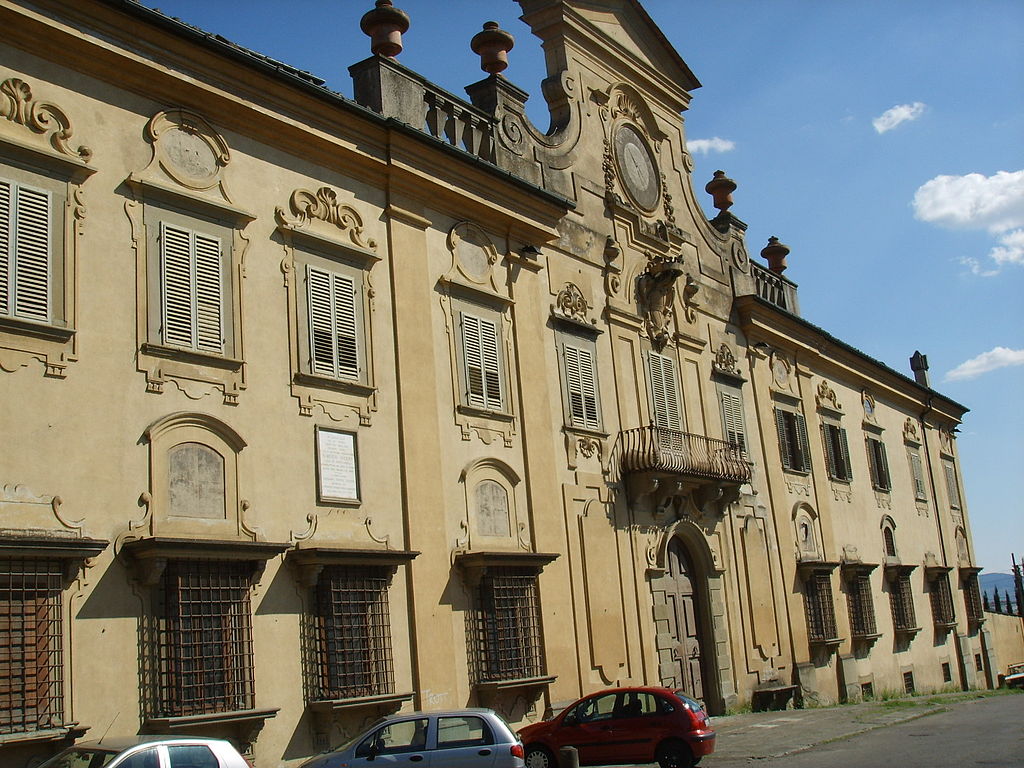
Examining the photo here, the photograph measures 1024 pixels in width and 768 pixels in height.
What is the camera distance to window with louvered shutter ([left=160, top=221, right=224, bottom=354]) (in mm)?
13875

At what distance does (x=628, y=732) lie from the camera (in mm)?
15945

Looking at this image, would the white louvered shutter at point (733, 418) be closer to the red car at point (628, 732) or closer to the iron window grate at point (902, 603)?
the iron window grate at point (902, 603)

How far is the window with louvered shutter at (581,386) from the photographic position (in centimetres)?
2052

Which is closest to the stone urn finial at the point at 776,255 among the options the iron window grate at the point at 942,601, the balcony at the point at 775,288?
the balcony at the point at 775,288

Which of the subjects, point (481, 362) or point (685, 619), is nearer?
point (481, 362)

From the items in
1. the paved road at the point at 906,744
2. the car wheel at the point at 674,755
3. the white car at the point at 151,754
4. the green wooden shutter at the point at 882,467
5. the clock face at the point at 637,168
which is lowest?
the paved road at the point at 906,744

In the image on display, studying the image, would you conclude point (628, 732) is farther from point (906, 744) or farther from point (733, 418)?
point (733, 418)

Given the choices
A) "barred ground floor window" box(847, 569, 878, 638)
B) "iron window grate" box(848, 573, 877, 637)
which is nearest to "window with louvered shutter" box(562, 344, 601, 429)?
"barred ground floor window" box(847, 569, 878, 638)

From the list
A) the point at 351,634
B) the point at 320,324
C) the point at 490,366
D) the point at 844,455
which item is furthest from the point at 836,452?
the point at 351,634

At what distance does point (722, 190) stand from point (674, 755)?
57.4ft

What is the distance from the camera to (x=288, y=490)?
14.8m

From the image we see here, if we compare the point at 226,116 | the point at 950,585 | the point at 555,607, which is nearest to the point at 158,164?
the point at 226,116

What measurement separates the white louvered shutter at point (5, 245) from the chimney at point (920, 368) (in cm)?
3579

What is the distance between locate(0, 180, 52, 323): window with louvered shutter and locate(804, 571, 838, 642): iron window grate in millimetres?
20239
